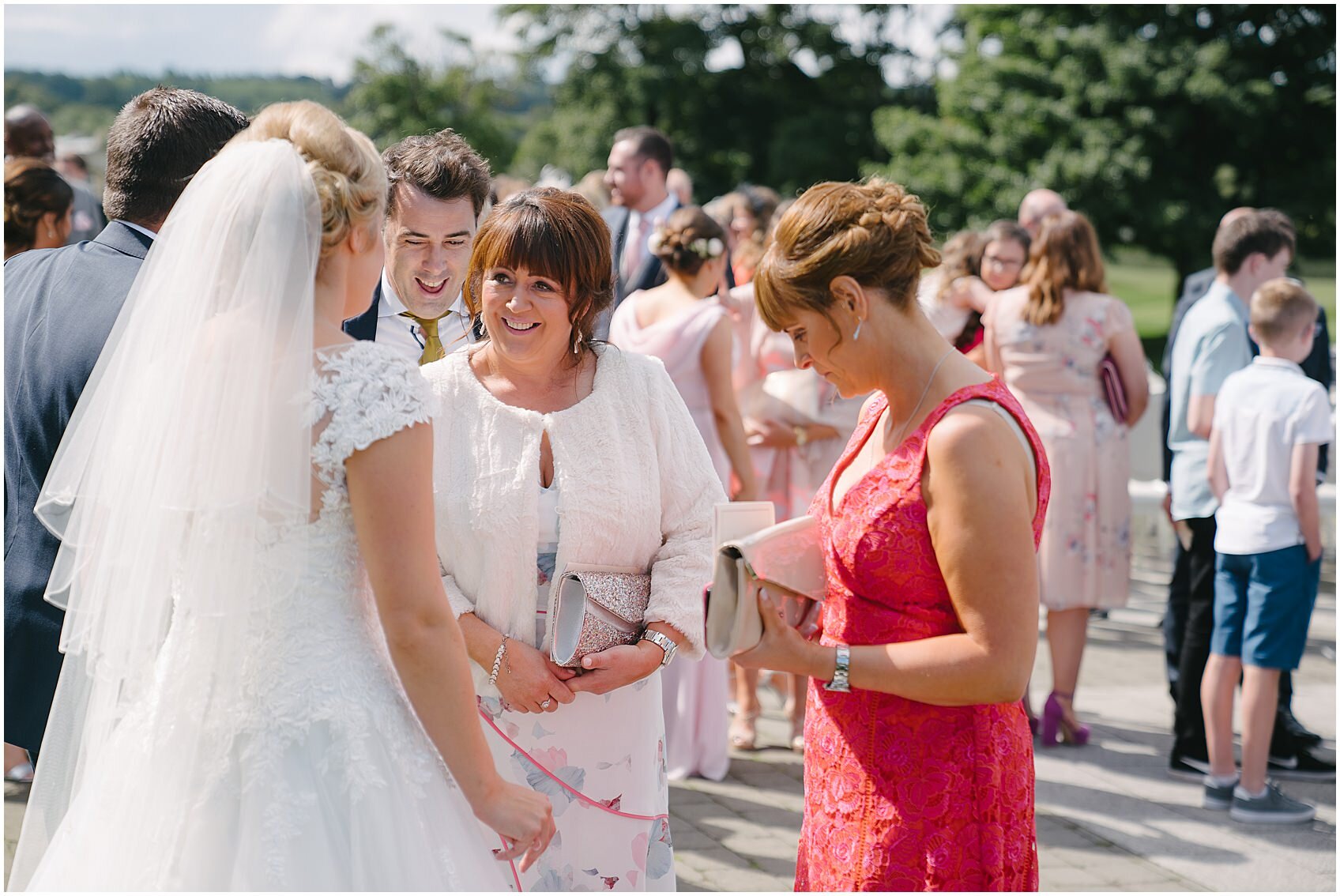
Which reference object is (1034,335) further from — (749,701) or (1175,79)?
(1175,79)

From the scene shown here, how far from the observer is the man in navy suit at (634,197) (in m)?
6.88

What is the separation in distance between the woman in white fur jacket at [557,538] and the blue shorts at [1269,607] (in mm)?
2947

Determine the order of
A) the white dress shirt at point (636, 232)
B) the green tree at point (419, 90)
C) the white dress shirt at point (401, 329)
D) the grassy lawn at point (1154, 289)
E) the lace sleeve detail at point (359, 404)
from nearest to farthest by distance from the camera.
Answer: the lace sleeve detail at point (359, 404)
the white dress shirt at point (401, 329)
the white dress shirt at point (636, 232)
the grassy lawn at point (1154, 289)
the green tree at point (419, 90)

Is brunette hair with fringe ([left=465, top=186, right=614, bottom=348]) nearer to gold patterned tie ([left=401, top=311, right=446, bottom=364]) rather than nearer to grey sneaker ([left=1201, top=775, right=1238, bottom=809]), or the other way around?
gold patterned tie ([left=401, top=311, right=446, bottom=364])

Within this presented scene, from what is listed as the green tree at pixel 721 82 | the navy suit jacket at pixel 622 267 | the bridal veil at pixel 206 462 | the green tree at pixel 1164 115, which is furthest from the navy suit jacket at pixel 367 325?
the green tree at pixel 721 82

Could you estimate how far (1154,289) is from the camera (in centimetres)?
5028

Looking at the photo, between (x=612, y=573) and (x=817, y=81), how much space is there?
46.0m

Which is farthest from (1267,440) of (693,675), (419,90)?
(419,90)

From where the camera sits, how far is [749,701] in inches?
237

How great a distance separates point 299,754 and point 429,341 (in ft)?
5.69

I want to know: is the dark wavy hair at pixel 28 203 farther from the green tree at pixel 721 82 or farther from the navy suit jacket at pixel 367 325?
the green tree at pixel 721 82

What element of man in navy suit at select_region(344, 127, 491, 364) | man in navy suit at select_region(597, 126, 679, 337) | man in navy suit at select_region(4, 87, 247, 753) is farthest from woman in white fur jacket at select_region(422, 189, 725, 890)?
man in navy suit at select_region(597, 126, 679, 337)

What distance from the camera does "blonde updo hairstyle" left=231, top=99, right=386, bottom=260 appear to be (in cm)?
221

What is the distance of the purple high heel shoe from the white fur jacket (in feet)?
11.4
